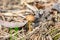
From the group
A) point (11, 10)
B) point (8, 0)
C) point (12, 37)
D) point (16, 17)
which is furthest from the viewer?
point (8, 0)

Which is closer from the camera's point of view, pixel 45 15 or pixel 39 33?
pixel 39 33

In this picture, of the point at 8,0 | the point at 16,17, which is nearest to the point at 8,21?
the point at 16,17

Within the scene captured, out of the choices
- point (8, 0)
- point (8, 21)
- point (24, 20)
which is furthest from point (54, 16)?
point (8, 0)


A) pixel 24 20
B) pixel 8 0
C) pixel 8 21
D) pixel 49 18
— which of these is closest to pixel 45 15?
pixel 49 18

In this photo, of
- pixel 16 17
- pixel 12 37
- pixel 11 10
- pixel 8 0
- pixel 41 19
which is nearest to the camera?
pixel 12 37

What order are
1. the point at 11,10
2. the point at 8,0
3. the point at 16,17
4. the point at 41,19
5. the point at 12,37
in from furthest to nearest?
the point at 8,0
the point at 11,10
the point at 16,17
the point at 41,19
the point at 12,37

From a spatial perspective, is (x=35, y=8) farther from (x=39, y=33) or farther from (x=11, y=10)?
(x=39, y=33)

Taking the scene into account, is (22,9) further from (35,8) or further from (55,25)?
(55,25)

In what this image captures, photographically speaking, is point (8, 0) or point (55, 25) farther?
point (8, 0)
